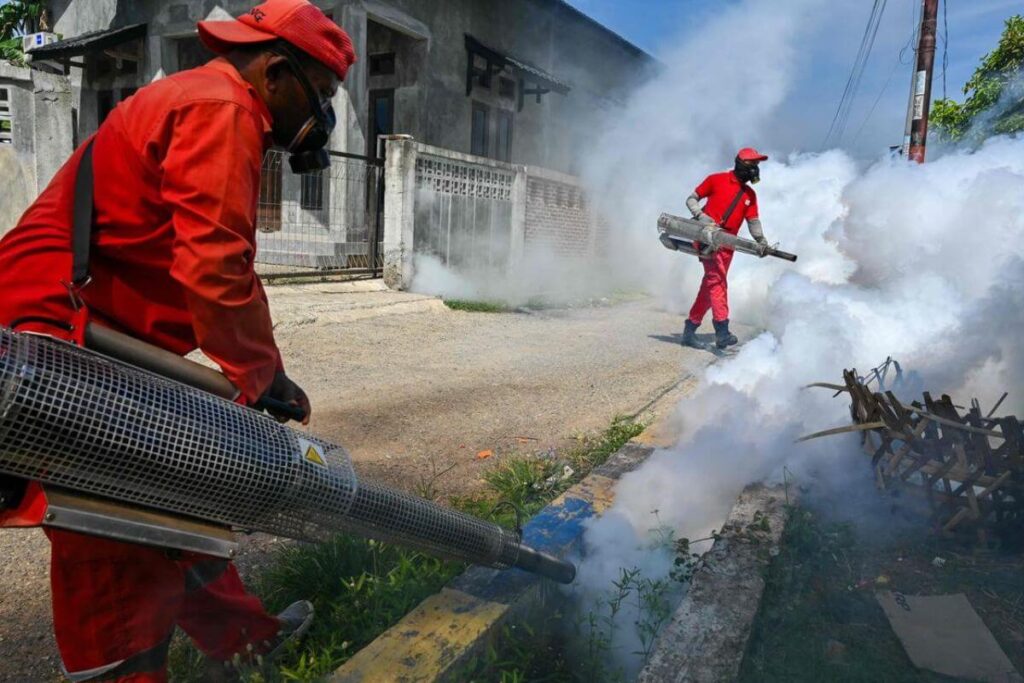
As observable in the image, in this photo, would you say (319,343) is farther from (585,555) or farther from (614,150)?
(614,150)

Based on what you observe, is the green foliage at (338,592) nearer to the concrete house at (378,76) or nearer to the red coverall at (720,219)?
the red coverall at (720,219)

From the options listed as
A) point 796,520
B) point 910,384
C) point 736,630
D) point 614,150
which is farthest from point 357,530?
point 614,150

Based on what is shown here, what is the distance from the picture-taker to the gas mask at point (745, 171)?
24.1 ft

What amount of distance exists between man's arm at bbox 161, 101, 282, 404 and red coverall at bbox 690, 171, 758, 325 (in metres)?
6.32

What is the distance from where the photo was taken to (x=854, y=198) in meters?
5.91

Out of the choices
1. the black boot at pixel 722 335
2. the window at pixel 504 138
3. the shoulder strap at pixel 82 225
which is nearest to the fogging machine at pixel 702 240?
the black boot at pixel 722 335

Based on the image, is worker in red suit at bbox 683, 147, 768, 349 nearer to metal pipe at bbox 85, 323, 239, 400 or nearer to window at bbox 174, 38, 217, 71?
metal pipe at bbox 85, 323, 239, 400

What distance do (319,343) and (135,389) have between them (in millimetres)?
5321

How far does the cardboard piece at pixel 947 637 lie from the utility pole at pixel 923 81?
1186 centimetres

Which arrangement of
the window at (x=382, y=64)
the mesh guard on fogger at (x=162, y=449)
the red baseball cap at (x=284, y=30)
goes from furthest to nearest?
the window at (x=382, y=64)
the red baseball cap at (x=284, y=30)
the mesh guard on fogger at (x=162, y=449)

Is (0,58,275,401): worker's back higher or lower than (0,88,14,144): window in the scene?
lower

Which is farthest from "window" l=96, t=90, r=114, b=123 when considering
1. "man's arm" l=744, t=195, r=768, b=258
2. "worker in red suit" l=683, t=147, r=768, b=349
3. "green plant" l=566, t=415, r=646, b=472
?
"green plant" l=566, t=415, r=646, b=472

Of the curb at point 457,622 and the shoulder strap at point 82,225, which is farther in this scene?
the curb at point 457,622

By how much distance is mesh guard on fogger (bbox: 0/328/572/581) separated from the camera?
120 cm
